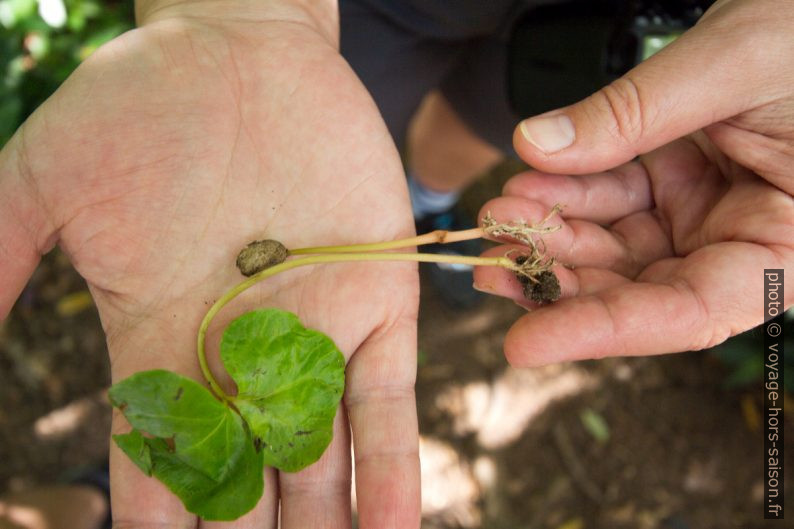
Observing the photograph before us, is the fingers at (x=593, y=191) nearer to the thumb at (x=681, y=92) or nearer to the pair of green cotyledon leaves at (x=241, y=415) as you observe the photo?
the thumb at (x=681, y=92)

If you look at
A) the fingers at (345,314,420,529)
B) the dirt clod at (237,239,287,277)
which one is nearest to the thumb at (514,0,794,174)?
the fingers at (345,314,420,529)

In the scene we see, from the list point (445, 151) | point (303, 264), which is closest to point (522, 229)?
point (303, 264)

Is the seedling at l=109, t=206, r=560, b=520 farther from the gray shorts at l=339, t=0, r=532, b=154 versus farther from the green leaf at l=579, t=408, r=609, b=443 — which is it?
the green leaf at l=579, t=408, r=609, b=443

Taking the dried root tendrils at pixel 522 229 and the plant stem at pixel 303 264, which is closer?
the plant stem at pixel 303 264

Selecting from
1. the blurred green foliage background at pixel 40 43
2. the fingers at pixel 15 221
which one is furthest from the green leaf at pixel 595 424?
the blurred green foliage background at pixel 40 43

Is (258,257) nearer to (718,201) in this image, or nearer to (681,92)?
(681,92)
